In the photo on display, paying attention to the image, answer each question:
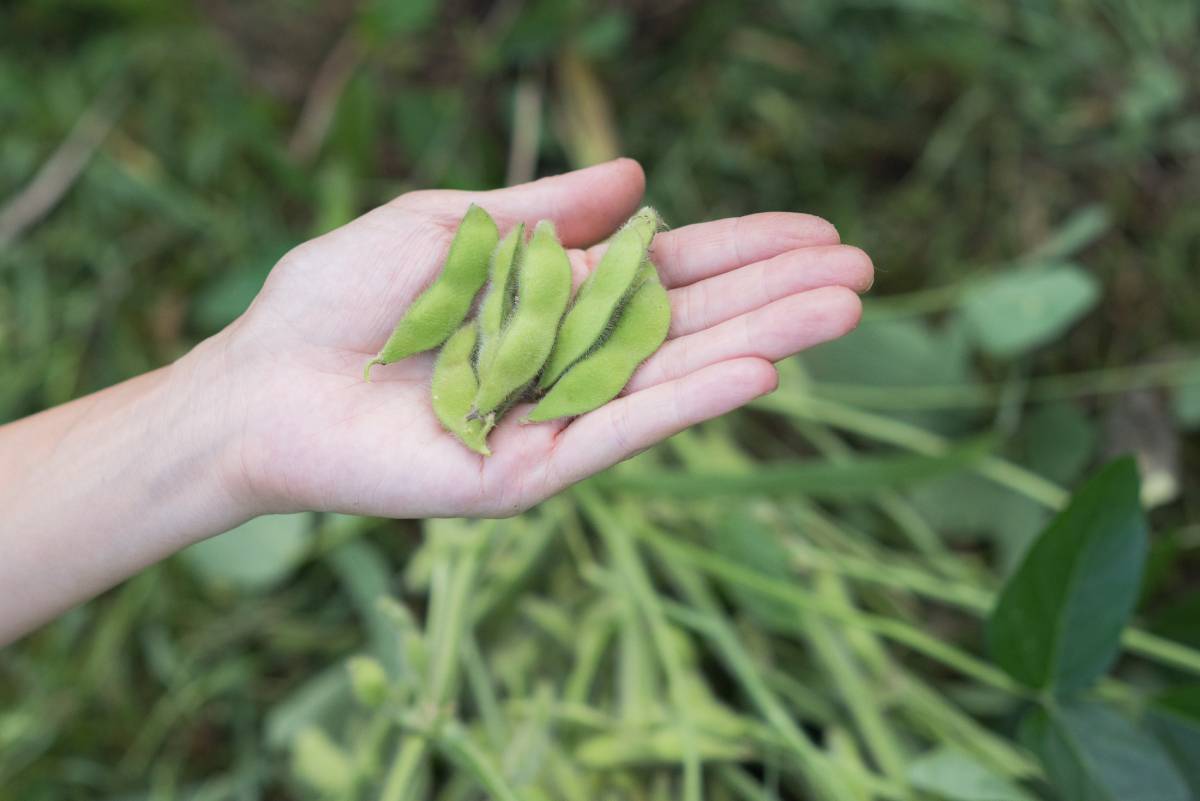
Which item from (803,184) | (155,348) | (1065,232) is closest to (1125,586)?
(1065,232)

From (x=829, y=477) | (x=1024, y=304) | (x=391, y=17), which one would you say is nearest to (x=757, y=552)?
(x=829, y=477)

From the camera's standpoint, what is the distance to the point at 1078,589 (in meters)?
0.82

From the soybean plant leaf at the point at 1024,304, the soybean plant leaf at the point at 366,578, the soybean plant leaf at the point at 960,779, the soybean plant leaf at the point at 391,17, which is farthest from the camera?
the soybean plant leaf at the point at 391,17

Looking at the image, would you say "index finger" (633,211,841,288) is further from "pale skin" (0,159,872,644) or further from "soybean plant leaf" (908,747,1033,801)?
"soybean plant leaf" (908,747,1033,801)

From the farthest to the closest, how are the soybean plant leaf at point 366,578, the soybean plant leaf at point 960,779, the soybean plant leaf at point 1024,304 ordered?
the soybean plant leaf at point 366,578, the soybean plant leaf at point 1024,304, the soybean plant leaf at point 960,779

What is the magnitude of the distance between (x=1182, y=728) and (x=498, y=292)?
0.76 meters

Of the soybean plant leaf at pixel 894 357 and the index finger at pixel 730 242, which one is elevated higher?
the index finger at pixel 730 242

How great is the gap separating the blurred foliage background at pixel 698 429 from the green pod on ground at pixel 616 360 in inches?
11.5

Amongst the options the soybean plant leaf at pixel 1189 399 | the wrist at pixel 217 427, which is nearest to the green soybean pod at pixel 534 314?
the wrist at pixel 217 427

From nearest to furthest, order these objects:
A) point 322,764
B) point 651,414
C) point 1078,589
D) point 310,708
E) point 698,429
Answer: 1. point 651,414
2. point 1078,589
3. point 322,764
4. point 310,708
5. point 698,429

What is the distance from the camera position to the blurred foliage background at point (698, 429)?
108 centimetres

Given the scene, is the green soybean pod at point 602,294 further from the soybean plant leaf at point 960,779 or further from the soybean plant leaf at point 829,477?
the soybean plant leaf at point 960,779

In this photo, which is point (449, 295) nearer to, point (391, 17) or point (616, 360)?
point (616, 360)

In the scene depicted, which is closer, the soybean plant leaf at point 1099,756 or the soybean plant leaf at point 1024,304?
the soybean plant leaf at point 1099,756
